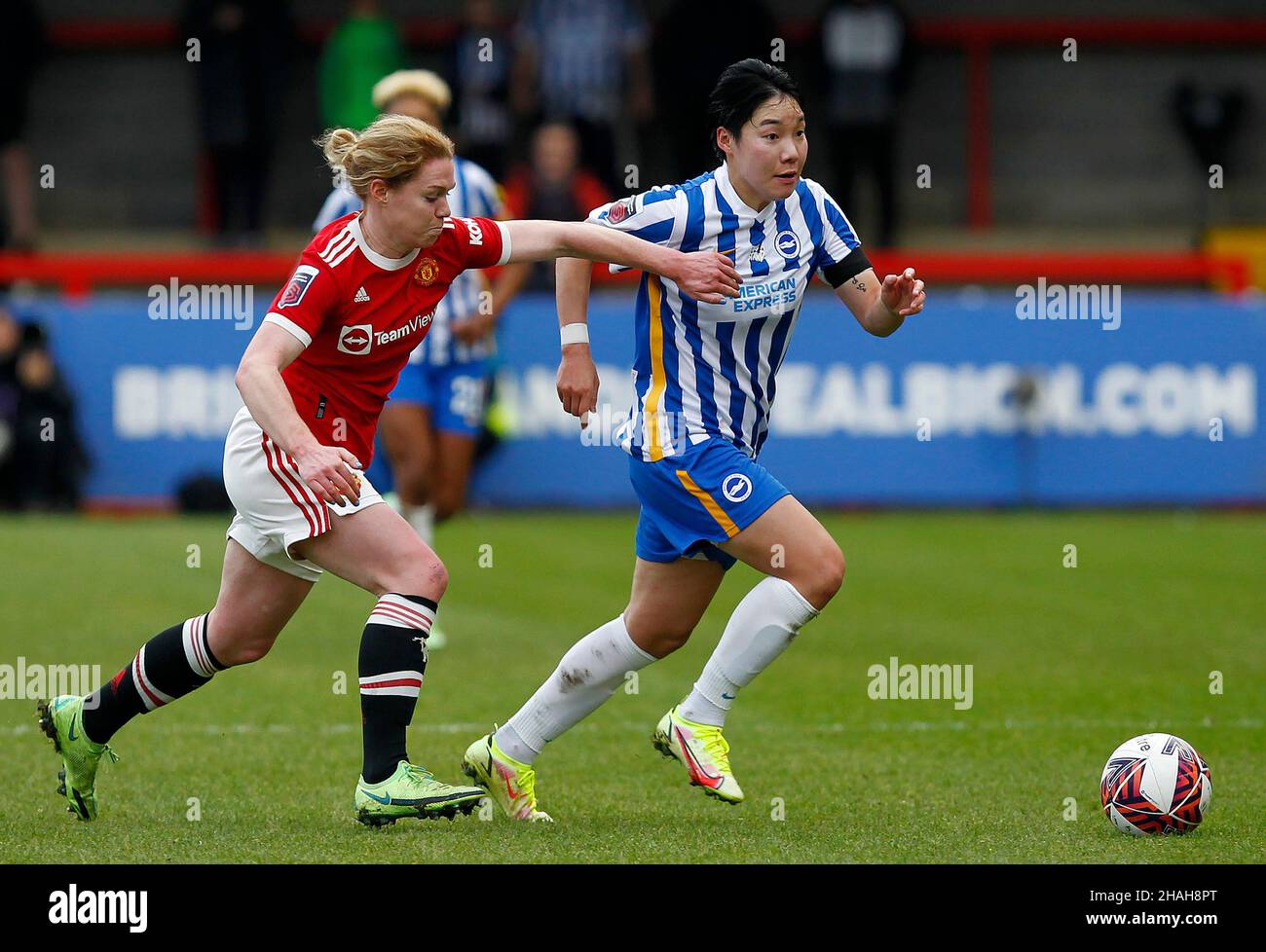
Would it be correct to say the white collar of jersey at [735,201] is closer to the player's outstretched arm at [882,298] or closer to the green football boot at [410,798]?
the player's outstretched arm at [882,298]

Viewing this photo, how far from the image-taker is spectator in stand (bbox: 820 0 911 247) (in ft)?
57.0

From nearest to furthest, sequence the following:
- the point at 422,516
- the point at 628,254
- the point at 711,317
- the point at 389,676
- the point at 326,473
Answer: the point at 326,473
the point at 389,676
the point at 628,254
the point at 711,317
the point at 422,516

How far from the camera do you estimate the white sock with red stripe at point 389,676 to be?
542 centimetres

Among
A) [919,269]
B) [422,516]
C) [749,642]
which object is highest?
[919,269]

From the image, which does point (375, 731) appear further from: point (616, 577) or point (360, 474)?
point (616, 577)

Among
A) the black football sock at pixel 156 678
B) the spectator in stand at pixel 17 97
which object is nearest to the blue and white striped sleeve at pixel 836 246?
the black football sock at pixel 156 678

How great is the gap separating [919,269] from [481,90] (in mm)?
3906

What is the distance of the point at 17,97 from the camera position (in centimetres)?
1792

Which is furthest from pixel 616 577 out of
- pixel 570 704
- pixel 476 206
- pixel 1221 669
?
pixel 570 704

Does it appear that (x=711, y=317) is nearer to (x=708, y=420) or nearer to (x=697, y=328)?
(x=697, y=328)

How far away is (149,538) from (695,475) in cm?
808

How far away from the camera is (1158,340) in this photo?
15.1m

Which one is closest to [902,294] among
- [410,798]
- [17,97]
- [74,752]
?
[410,798]

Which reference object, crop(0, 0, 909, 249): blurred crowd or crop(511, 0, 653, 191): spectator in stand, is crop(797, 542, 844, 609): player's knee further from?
crop(511, 0, 653, 191): spectator in stand
